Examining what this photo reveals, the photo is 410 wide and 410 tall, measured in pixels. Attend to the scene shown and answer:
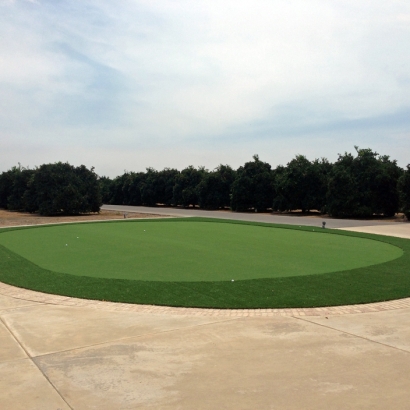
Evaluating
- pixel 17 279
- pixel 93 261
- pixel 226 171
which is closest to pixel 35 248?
pixel 93 261

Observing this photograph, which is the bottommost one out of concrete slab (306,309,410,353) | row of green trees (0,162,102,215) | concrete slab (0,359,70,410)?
concrete slab (0,359,70,410)

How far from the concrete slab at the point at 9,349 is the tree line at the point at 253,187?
25.8 meters

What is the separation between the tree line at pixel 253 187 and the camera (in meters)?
30.5

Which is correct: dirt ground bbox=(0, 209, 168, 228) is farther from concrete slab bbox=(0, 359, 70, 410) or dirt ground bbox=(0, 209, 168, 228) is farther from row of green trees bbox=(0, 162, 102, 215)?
concrete slab bbox=(0, 359, 70, 410)

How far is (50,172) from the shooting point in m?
37.6

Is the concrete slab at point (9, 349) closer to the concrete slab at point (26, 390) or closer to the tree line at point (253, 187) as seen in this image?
the concrete slab at point (26, 390)

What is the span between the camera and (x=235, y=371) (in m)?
4.45

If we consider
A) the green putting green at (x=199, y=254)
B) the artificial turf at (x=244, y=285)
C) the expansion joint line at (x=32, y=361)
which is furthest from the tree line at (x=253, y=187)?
the expansion joint line at (x=32, y=361)

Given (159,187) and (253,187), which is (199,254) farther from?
(159,187)

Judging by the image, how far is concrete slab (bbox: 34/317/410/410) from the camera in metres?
3.83

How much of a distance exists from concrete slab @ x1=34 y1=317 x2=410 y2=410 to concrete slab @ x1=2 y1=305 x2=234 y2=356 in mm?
280

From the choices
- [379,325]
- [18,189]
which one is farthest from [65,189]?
[379,325]

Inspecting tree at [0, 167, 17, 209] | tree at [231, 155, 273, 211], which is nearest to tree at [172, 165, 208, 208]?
tree at [231, 155, 273, 211]

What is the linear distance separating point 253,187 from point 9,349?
36.6 metres
